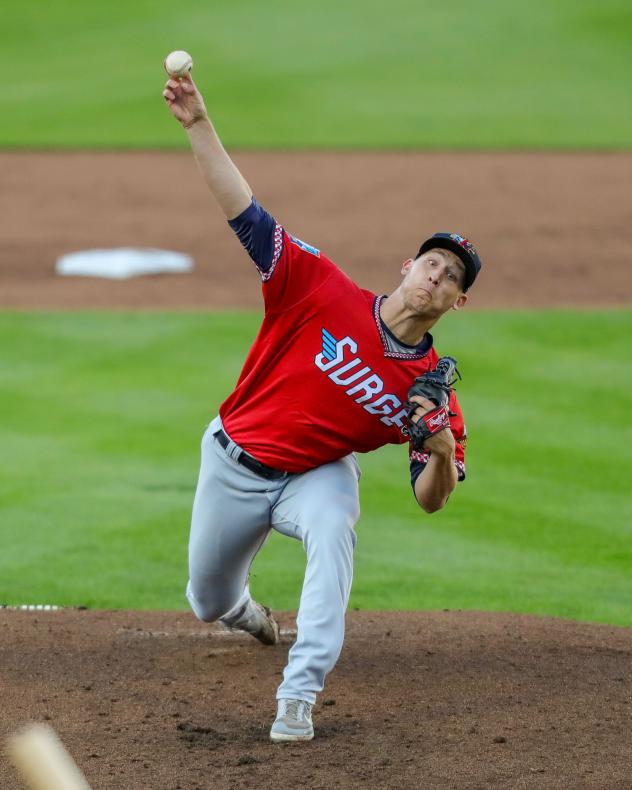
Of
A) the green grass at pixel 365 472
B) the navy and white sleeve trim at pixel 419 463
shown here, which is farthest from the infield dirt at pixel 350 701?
the navy and white sleeve trim at pixel 419 463

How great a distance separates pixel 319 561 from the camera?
507cm

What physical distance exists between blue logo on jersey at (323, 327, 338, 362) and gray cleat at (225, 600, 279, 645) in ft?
4.32

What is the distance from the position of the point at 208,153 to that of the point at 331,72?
21242mm

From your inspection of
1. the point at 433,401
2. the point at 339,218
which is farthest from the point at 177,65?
the point at 339,218

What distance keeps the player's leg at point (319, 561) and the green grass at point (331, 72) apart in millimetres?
15501

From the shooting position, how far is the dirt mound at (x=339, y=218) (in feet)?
44.8

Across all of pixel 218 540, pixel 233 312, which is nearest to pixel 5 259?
pixel 233 312

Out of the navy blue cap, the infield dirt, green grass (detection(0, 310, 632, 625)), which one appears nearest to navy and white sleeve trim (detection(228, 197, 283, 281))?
the navy blue cap

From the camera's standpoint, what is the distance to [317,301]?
5273mm

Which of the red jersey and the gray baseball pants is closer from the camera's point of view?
the gray baseball pants

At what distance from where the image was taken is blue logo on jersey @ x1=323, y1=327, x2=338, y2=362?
5234mm

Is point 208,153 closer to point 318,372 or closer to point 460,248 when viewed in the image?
point 318,372

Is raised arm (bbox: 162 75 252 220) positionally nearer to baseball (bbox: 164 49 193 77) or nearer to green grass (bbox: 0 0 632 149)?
baseball (bbox: 164 49 193 77)

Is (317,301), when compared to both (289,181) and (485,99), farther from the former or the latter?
(485,99)
